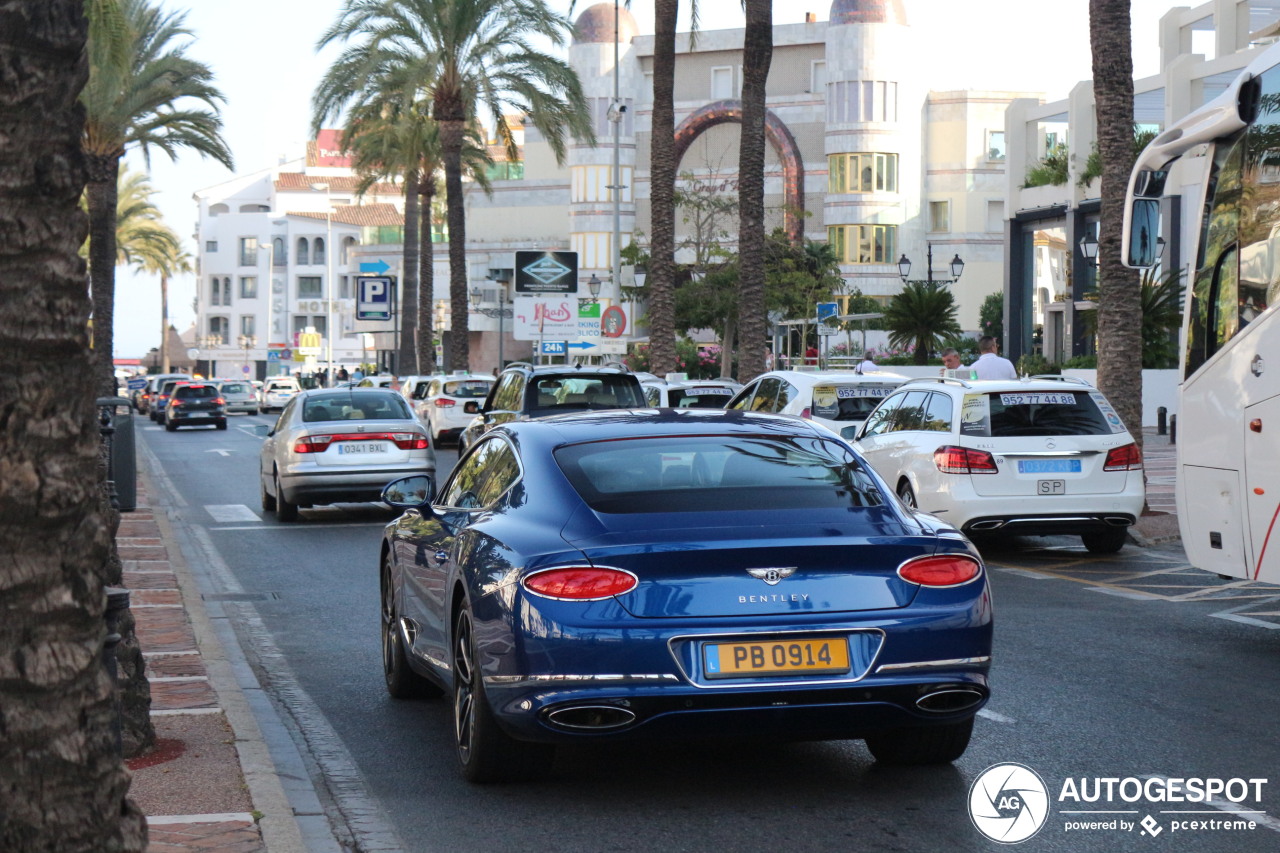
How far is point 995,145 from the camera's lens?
91.2 m

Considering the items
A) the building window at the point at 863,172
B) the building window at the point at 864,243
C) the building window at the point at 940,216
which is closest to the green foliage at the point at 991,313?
the building window at the point at 940,216

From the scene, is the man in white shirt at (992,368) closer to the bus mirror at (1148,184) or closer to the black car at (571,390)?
the black car at (571,390)

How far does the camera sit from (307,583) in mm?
13992

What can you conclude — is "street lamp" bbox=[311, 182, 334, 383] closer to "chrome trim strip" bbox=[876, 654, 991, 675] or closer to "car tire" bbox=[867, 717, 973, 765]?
"car tire" bbox=[867, 717, 973, 765]

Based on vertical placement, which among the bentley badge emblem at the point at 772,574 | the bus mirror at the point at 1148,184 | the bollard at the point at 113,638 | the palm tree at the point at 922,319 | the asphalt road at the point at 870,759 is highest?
the palm tree at the point at 922,319

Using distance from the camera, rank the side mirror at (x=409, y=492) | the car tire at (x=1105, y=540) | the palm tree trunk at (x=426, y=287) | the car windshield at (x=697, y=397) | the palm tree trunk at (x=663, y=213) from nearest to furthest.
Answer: the side mirror at (x=409, y=492) → the car tire at (x=1105, y=540) → the car windshield at (x=697, y=397) → the palm tree trunk at (x=663, y=213) → the palm tree trunk at (x=426, y=287)

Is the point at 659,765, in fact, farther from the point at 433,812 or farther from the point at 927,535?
the point at 927,535

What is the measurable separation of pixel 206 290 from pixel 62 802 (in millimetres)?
141779

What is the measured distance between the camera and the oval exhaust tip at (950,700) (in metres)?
Answer: 6.15

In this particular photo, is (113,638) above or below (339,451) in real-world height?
below

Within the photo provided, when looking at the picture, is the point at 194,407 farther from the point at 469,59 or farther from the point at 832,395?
the point at 832,395

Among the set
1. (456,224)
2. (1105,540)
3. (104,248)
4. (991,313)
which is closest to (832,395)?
(1105,540)

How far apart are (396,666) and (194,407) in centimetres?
4874

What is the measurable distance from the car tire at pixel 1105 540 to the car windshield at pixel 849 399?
379cm
